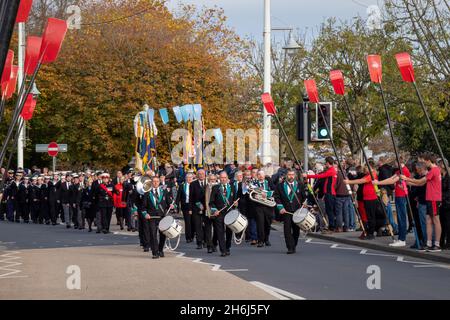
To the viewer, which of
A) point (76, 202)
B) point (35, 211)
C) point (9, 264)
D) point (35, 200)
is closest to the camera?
point (9, 264)

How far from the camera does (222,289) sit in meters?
13.9

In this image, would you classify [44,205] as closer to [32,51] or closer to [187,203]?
[187,203]

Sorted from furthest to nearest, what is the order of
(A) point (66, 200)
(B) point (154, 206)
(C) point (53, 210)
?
(C) point (53, 210), (A) point (66, 200), (B) point (154, 206)

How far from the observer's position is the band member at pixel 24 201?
38.8 meters

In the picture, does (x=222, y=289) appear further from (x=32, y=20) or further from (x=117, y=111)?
(x=32, y=20)

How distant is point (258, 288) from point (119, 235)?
14.5 metres

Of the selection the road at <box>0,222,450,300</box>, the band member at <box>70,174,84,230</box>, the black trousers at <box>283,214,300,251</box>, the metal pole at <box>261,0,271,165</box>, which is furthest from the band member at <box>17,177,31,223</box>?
the black trousers at <box>283,214,300,251</box>

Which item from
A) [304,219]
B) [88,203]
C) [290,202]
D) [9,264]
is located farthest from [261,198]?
[88,203]

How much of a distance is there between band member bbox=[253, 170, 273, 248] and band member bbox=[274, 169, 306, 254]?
1.39 meters

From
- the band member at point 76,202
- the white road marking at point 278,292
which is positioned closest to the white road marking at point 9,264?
the white road marking at point 278,292

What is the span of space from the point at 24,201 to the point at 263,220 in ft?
60.3

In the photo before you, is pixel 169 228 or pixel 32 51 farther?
pixel 169 228

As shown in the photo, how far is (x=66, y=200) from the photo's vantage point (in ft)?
111
